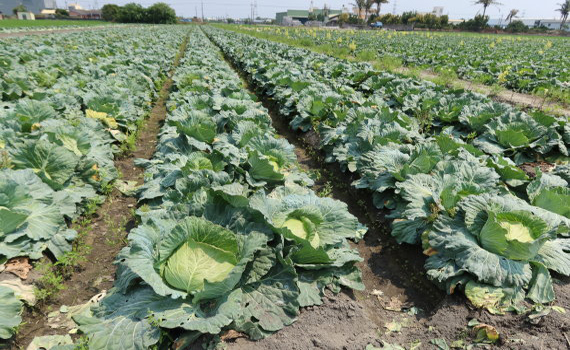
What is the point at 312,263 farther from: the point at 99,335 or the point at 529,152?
the point at 529,152

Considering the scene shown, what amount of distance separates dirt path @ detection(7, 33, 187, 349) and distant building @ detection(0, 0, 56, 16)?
184 metres

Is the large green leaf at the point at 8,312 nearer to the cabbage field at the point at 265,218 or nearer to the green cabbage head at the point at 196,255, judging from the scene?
the cabbage field at the point at 265,218

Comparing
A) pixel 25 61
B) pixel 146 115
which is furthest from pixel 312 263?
pixel 25 61

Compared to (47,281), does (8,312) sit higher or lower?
higher

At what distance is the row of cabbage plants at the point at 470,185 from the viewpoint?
2779mm

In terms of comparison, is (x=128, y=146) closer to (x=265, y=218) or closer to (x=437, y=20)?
(x=265, y=218)

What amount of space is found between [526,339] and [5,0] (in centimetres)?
21518

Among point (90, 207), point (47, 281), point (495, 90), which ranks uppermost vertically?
point (495, 90)

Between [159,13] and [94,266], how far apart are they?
82.1m

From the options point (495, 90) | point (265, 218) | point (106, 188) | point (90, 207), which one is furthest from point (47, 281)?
point (495, 90)

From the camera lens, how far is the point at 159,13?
237 ft

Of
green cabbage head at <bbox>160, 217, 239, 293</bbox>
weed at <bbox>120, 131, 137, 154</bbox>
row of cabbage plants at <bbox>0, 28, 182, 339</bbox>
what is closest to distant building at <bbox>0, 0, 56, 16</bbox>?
row of cabbage plants at <bbox>0, 28, 182, 339</bbox>

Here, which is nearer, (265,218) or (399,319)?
(265,218)

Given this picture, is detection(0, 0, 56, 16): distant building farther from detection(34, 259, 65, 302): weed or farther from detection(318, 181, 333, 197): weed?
detection(34, 259, 65, 302): weed
